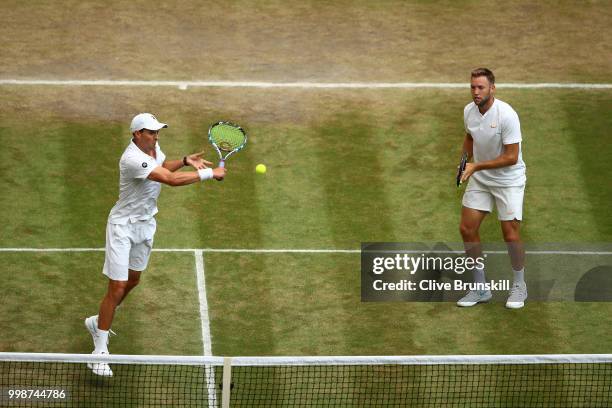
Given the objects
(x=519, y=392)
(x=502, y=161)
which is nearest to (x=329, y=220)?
(x=502, y=161)

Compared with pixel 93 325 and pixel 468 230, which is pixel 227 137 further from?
pixel 468 230

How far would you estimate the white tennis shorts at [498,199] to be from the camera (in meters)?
14.1

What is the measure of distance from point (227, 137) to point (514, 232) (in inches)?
126

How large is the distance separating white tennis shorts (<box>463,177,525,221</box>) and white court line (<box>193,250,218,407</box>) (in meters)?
3.00

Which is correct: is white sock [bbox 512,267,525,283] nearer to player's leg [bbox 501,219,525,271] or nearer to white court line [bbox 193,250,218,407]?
player's leg [bbox 501,219,525,271]

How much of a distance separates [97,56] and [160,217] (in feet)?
14.5

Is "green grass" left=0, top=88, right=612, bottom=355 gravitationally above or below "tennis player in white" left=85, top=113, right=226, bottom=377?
below

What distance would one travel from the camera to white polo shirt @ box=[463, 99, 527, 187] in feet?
45.2

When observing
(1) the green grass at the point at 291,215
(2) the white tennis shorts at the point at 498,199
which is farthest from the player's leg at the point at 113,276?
(2) the white tennis shorts at the point at 498,199

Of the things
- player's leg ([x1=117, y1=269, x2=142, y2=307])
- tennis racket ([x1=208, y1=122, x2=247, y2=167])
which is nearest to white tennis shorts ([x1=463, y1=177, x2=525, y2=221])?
tennis racket ([x1=208, y1=122, x2=247, y2=167])

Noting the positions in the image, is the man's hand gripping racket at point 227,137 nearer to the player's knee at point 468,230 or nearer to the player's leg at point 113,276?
the player's leg at point 113,276

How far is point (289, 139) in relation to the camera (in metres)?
17.9

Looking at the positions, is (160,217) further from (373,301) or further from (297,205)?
(373,301)

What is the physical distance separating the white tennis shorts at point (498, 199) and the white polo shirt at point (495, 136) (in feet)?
0.22
